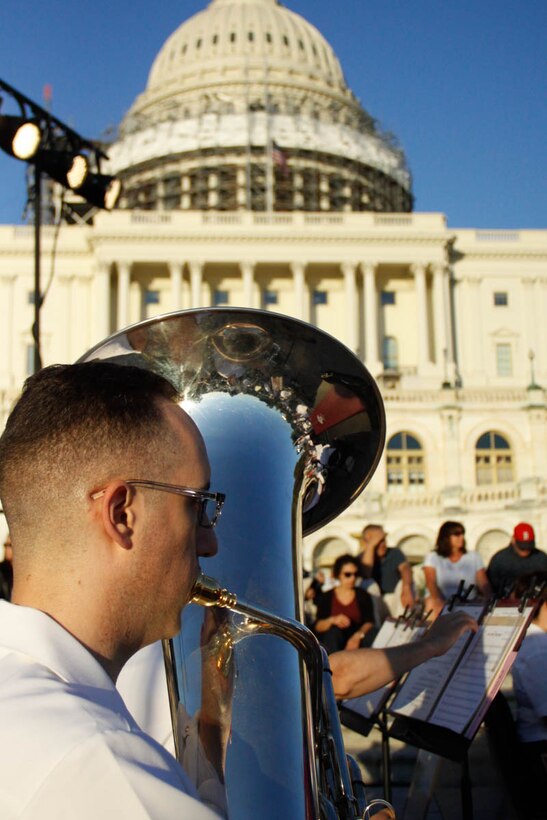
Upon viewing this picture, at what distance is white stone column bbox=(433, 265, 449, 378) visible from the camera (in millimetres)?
49500

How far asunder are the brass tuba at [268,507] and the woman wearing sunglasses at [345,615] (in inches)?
164

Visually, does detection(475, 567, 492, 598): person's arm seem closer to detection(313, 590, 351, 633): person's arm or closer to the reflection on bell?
detection(313, 590, 351, 633): person's arm

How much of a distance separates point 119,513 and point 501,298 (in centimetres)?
5250

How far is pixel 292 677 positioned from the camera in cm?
228

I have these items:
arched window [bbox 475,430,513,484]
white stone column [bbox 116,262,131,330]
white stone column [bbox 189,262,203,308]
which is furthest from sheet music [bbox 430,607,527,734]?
white stone column [bbox 116,262,131,330]

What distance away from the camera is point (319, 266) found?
5184 centimetres

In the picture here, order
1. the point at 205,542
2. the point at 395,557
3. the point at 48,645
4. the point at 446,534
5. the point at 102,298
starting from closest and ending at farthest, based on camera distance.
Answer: the point at 48,645
the point at 205,542
the point at 446,534
the point at 395,557
the point at 102,298

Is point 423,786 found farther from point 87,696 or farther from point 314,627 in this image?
point 87,696

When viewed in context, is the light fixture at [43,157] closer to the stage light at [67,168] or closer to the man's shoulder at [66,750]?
the stage light at [67,168]

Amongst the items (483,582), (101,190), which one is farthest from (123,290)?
(483,582)

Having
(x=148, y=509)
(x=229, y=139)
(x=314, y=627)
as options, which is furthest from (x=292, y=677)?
(x=229, y=139)

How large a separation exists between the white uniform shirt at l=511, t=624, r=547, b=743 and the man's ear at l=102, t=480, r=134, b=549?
383 centimetres

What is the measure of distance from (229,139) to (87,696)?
62956 mm

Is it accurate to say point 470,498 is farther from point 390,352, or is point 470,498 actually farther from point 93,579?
point 93,579
